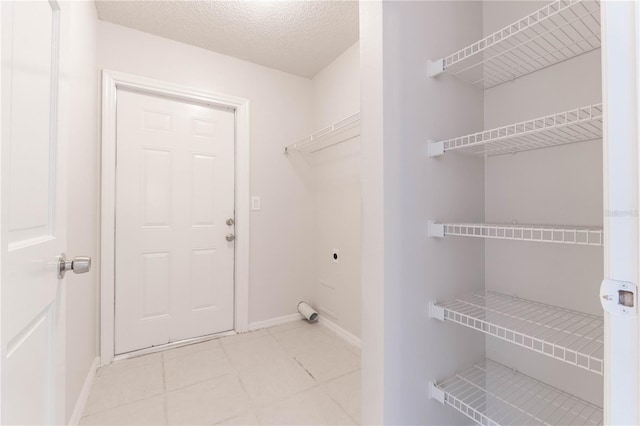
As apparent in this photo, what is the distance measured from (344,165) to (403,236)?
1.45 metres

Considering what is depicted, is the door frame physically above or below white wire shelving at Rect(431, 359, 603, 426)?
above

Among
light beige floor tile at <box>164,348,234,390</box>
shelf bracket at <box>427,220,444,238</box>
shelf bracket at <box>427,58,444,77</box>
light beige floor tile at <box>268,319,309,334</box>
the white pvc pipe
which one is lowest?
light beige floor tile at <box>164,348,234,390</box>

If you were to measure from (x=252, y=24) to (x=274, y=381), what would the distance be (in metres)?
2.40

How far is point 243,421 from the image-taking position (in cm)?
140

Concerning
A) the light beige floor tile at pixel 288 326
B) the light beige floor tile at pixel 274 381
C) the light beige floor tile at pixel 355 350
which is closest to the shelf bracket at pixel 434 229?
the light beige floor tile at pixel 274 381

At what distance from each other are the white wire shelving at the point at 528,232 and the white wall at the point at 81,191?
1456 mm

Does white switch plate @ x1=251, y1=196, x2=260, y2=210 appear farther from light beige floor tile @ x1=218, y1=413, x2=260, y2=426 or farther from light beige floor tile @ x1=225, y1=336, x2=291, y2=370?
light beige floor tile @ x1=218, y1=413, x2=260, y2=426

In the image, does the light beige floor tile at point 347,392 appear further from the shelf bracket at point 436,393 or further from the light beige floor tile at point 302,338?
the shelf bracket at point 436,393

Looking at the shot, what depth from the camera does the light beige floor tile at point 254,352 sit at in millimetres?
1930

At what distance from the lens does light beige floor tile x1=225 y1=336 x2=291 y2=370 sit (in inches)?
76.0

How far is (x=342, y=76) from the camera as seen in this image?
7.81 ft

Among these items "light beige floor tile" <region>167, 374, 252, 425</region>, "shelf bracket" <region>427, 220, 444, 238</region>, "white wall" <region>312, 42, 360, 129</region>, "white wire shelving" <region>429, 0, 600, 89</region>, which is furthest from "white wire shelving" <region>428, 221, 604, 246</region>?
"white wall" <region>312, 42, 360, 129</region>

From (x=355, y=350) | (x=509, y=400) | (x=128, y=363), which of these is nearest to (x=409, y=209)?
(x=509, y=400)

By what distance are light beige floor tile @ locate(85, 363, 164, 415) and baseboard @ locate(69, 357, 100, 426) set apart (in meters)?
0.03
